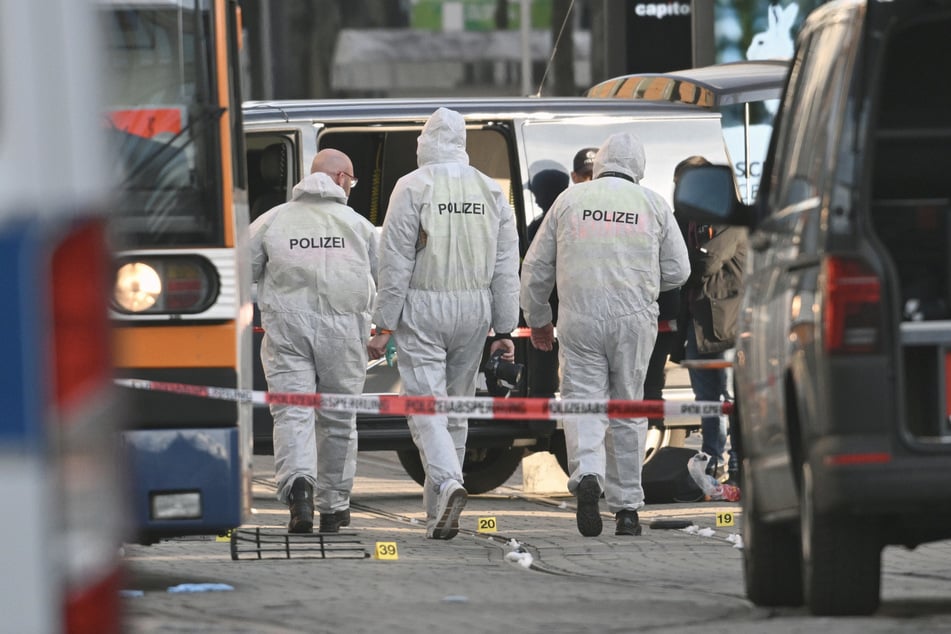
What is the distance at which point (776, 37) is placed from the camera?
778 inches

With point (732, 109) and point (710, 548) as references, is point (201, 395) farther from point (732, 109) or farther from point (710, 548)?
point (732, 109)

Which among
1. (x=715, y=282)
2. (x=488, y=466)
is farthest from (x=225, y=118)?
(x=488, y=466)

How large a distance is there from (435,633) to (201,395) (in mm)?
1117

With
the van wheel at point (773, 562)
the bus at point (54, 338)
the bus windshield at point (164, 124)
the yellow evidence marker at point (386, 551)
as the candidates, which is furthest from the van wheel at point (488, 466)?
the bus at point (54, 338)

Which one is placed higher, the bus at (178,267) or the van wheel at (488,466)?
the bus at (178,267)

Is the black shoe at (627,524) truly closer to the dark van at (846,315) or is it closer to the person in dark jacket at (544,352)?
the person in dark jacket at (544,352)

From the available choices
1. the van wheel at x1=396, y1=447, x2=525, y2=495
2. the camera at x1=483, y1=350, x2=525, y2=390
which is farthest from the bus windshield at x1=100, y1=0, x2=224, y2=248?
the van wheel at x1=396, y1=447, x2=525, y2=495

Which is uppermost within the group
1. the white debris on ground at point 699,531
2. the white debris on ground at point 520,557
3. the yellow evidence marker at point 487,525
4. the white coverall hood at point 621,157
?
the white coverall hood at point 621,157

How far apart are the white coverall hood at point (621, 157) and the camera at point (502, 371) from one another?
1.05 metres

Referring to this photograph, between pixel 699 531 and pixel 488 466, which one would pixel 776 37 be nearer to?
pixel 488 466

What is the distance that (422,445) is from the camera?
35.0 ft

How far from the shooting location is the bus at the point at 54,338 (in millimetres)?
2975

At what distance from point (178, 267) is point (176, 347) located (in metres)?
0.29

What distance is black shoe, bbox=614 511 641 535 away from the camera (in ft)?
34.9
